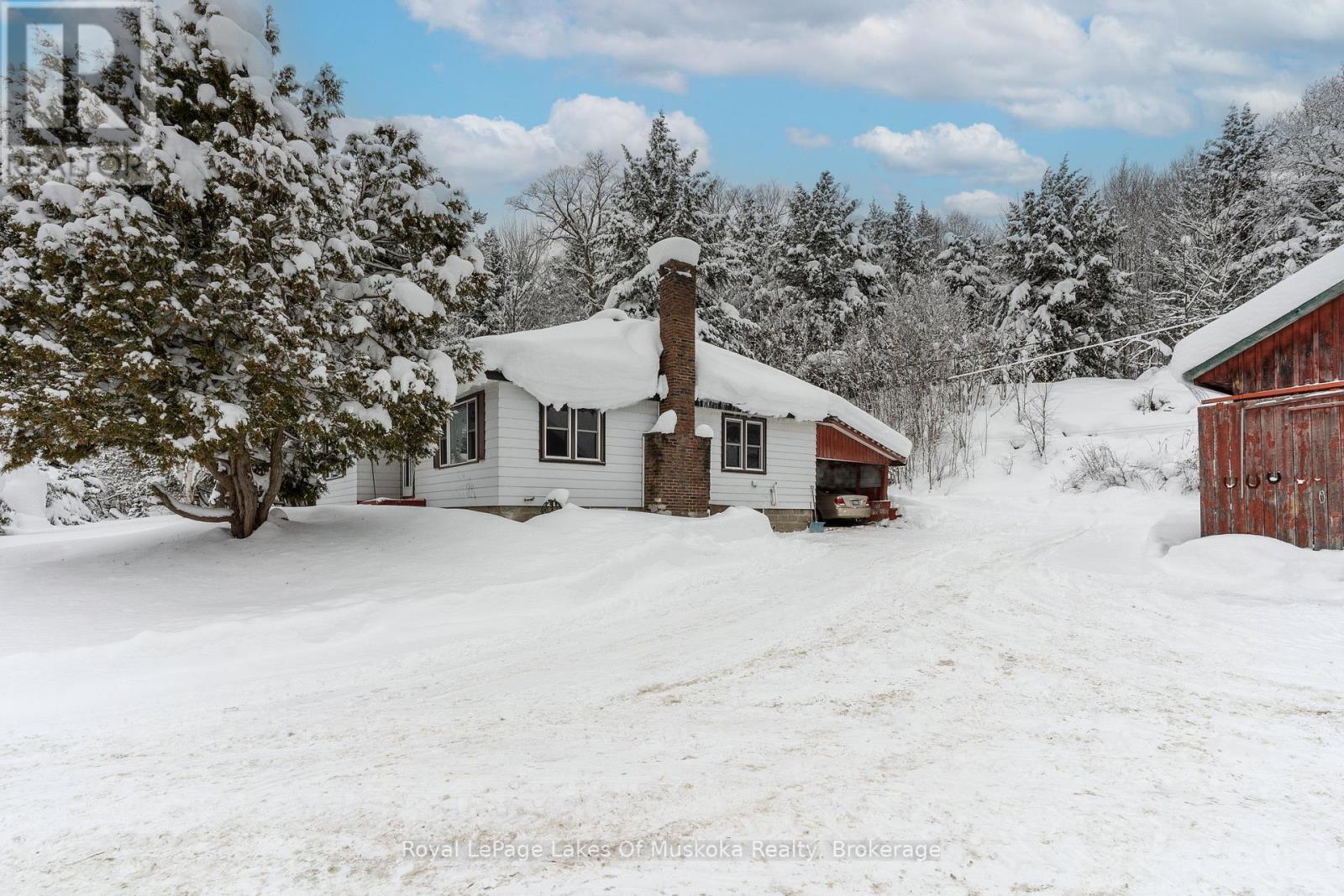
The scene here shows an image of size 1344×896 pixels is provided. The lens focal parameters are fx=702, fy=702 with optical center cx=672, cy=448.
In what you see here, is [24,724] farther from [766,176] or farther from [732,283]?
[766,176]

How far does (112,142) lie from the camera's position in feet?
27.7

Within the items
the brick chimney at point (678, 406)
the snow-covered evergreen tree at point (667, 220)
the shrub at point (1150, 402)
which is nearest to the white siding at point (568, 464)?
the brick chimney at point (678, 406)

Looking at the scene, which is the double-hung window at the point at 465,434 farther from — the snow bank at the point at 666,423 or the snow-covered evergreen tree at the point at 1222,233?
the snow-covered evergreen tree at the point at 1222,233

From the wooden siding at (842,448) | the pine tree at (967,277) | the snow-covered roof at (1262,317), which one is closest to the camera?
the snow-covered roof at (1262,317)

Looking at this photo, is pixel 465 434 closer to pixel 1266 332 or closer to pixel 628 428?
pixel 628 428

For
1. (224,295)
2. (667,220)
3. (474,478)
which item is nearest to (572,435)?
(474,478)

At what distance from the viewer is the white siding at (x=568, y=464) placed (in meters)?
13.7

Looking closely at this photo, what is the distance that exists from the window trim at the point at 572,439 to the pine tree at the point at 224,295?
12.4ft

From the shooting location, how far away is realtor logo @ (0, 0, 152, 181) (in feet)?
27.0

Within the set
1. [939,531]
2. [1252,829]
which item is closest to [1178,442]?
[939,531]

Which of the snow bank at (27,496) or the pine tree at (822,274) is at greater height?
the pine tree at (822,274)

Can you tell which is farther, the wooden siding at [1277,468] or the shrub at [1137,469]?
the shrub at [1137,469]

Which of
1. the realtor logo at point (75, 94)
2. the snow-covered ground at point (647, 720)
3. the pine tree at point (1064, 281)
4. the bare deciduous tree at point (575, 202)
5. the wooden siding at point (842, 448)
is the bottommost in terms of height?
the snow-covered ground at point (647, 720)

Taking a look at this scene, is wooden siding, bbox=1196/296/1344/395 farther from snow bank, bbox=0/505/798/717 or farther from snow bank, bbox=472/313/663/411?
snow bank, bbox=472/313/663/411
